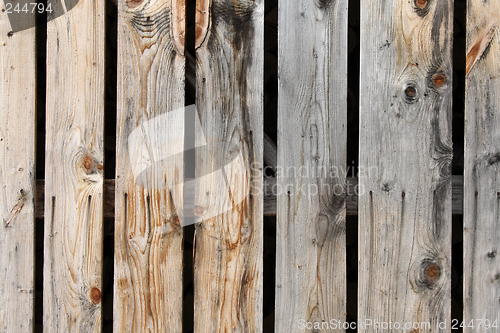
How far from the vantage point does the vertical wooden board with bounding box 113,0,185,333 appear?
123 centimetres

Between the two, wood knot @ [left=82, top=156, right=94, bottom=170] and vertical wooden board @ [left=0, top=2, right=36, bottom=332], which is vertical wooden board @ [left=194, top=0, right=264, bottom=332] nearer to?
wood knot @ [left=82, top=156, right=94, bottom=170]

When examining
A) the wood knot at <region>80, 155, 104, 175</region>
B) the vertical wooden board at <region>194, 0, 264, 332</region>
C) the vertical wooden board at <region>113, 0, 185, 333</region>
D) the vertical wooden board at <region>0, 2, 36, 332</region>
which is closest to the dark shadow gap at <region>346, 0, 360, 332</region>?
the vertical wooden board at <region>194, 0, 264, 332</region>

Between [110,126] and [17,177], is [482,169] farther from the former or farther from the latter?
[17,177]

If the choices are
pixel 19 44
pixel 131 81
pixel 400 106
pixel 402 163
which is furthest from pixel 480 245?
pixel 19 44

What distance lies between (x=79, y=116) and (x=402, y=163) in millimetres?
1325

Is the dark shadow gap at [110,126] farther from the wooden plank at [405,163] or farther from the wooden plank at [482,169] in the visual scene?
the wooden plank at [482,169]

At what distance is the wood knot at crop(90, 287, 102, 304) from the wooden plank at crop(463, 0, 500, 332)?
1.49 metres

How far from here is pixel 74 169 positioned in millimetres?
1253

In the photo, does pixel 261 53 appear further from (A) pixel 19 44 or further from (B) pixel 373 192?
(A) pixel 19 44

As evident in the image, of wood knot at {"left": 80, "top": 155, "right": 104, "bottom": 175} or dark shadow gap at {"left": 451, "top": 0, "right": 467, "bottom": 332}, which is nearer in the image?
wood knot at {"left": 80, "top": 155, "right": 104, "bottom": 175}

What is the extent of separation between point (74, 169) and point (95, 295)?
53cm

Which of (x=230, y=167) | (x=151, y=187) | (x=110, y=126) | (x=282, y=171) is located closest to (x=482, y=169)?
(x=282, y=171)

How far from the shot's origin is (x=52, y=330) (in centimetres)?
127

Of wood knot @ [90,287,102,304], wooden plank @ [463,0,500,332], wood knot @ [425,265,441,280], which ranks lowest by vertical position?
wood knot @ [90,287,102,304]
